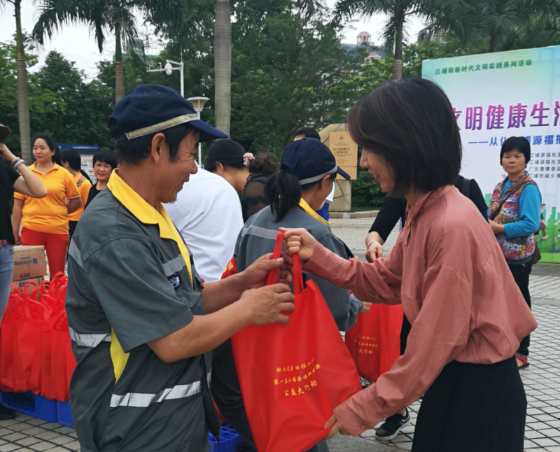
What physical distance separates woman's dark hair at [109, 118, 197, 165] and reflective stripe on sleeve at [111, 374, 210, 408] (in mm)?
678

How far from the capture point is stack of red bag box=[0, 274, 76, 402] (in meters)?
3.76

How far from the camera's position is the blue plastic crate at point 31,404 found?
3.97m

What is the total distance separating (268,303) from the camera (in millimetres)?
1798

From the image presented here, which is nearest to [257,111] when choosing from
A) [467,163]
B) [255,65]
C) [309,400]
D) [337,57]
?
[255,65]

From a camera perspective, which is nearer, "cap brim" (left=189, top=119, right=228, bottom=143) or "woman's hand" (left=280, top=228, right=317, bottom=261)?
"cap brim" (left=189, top=119, right=228, bottom=143)

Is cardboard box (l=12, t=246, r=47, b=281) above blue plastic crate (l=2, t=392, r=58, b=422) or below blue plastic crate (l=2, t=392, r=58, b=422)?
above

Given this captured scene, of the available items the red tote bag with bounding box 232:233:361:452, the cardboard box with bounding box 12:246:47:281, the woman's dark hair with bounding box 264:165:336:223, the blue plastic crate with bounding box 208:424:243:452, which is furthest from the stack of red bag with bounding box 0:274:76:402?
the red tote bag with bounding box 232:233:361:452

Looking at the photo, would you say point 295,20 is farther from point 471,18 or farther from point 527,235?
point 527,235

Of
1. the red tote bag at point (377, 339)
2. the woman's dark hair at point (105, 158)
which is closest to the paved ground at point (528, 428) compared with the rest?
the red tote bag at point (377, 339)

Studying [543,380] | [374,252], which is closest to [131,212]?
[374,252]

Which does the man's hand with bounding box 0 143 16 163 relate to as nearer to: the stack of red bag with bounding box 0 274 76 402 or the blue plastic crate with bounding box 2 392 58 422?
the stack of red bag with bounding box 0 274 76 402

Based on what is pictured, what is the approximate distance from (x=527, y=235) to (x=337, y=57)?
73.7ft

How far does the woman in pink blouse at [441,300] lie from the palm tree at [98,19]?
19.2 meters

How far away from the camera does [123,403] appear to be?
1.56m
